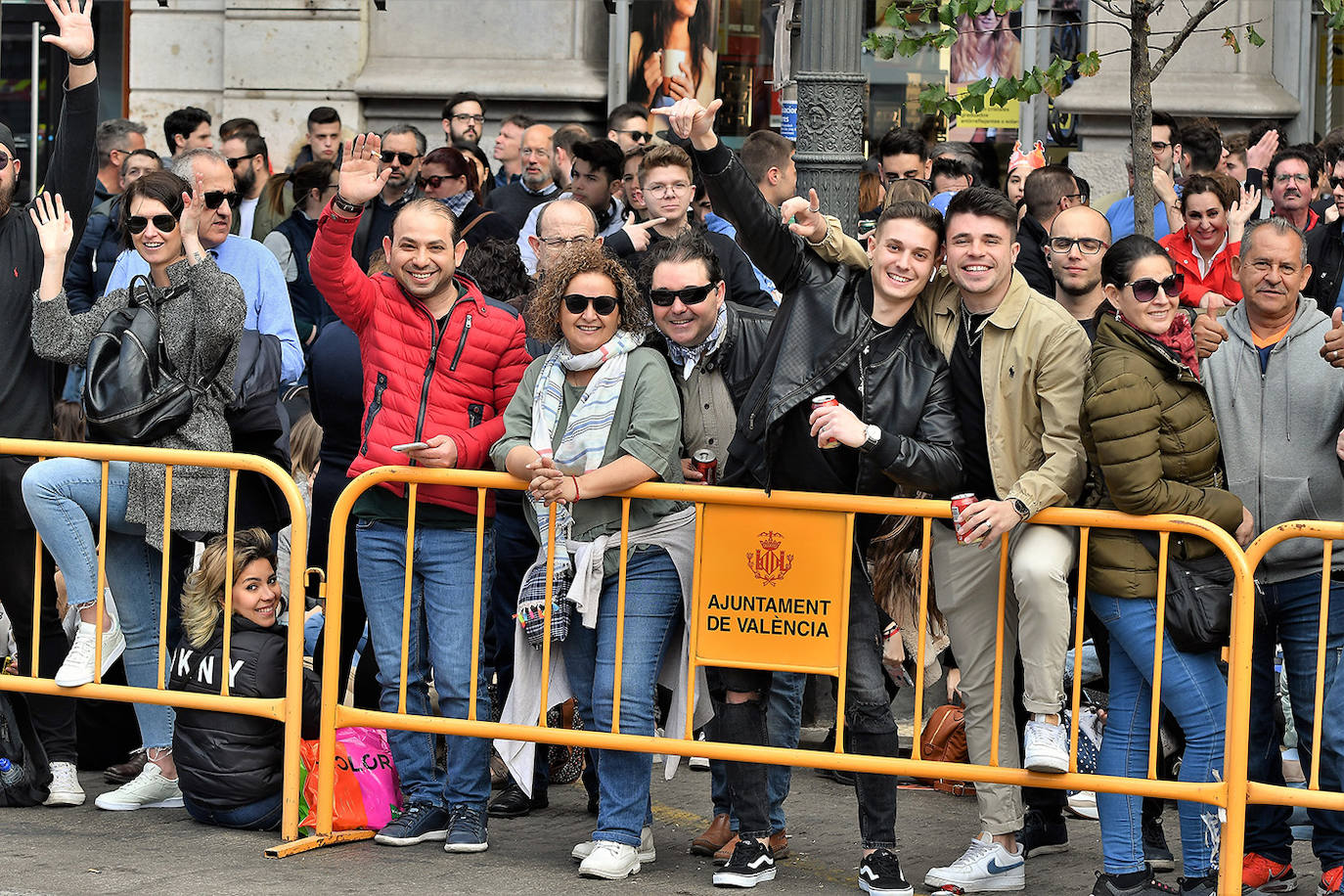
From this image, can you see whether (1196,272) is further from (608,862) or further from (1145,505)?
(608,862)

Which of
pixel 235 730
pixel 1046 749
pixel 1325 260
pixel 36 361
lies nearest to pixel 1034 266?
pixel 1325 260

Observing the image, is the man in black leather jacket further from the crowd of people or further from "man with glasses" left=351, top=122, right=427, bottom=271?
"man with glasses" left=351, top=122, right=427, bottom=271

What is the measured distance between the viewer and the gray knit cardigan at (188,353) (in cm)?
675

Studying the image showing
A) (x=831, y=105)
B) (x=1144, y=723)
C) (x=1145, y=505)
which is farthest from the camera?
(x=831, y=105)

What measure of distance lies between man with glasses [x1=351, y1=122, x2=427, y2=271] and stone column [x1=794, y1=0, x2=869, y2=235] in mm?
2819

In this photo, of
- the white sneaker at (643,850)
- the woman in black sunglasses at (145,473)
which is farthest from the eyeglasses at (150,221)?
the white sneaker at (643,850)

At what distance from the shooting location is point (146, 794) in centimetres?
688

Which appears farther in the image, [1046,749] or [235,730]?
[235,730]

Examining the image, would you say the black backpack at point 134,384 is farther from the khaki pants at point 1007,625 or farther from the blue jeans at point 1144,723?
the blue jeans at point 1144,723

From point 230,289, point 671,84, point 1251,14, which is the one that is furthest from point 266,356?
point 1251,14

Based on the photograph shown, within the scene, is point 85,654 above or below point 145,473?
below

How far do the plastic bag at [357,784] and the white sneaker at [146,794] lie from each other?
0.68 metres

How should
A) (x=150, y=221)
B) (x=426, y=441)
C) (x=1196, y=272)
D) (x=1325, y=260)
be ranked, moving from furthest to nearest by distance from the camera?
(x=1196, y=272) < (x=1325, y=260) < (x=150, y=221) < (x=426, y=441)

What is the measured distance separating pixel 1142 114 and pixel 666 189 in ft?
6.45
